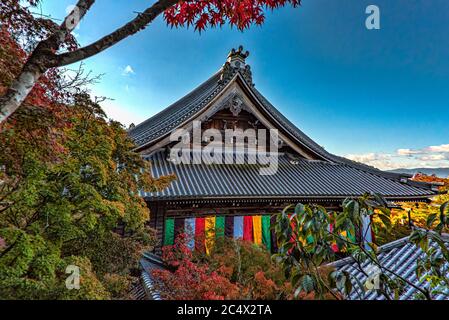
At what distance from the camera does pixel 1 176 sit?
227cm

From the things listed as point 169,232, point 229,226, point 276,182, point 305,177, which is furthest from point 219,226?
point 305,177

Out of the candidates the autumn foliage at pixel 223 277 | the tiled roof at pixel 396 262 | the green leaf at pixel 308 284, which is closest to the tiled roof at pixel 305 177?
the autumn foliage at pixel 223 277

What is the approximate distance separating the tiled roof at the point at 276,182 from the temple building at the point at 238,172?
0.03 m

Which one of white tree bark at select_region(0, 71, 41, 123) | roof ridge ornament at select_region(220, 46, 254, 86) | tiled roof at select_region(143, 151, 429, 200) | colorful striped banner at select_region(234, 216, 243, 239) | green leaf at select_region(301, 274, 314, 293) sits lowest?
colorful striped banner at select_region(234, 216, 243, 239)

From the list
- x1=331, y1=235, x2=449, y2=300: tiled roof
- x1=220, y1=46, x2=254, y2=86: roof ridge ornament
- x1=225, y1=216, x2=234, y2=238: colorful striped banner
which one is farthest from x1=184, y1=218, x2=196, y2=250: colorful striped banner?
x1=220, y1=46, x2=254, y2=86: roof ridge ornament

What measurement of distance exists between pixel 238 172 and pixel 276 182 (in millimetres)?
1263

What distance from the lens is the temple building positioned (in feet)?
20.8

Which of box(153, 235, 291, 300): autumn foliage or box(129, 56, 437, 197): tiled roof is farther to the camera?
box(129, 56, 437, 197): tiled roof

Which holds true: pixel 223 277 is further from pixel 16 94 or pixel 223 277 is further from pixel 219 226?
pixel 16 94

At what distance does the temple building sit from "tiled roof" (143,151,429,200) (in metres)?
0.03

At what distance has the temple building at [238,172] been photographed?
20.8ft

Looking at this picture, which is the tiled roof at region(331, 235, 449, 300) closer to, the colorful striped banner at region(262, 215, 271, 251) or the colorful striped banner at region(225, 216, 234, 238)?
the colorful striped banner at region(262, 215, 271, 251)
